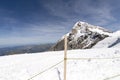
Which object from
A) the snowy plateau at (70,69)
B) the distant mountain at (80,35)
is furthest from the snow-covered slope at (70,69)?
the distant mountain at (80,35)

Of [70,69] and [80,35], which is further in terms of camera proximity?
[80,35]

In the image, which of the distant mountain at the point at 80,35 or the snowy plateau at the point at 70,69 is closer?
the snowy plateau at the point at 70,69

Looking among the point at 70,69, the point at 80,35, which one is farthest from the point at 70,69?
the point at 80,35

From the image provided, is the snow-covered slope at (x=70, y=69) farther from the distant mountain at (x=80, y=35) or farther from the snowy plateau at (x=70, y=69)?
the distant mountain at (x=80, y=35)

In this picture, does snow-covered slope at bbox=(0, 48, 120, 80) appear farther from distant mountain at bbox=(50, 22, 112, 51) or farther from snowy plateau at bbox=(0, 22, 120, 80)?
distant mountain at bbox=(50, 22, 112, 51)

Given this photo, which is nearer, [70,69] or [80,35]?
[70,69]

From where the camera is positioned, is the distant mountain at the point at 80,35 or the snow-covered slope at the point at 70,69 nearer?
the snow-covered slope at the point at 70,69

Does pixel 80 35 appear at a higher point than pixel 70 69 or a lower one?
higher

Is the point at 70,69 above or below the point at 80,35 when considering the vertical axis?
below

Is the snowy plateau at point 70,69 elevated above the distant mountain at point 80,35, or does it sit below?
below

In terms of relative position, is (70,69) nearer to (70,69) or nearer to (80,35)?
(70,69)

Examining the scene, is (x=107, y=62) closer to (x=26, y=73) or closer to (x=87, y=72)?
(x=87, y=72)

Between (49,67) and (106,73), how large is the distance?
435 centimetres

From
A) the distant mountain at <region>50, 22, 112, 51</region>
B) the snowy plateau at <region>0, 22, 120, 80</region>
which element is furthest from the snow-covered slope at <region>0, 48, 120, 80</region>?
the distant mountain at <region>50, 22, 112, 51</region>
